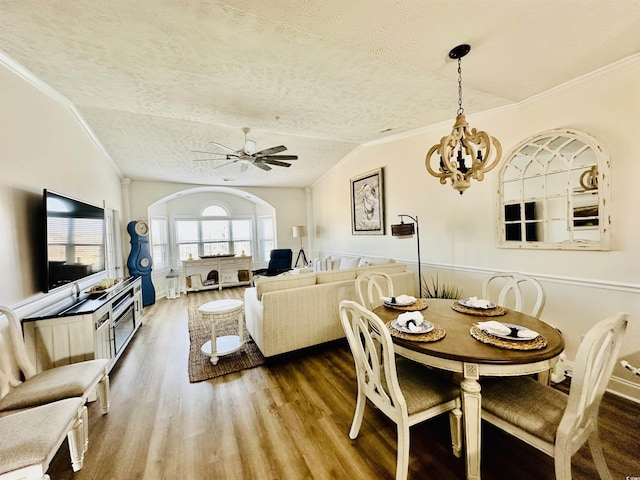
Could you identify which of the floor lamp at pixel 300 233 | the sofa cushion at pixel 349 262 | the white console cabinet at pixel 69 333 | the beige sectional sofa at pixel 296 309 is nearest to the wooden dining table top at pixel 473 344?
the beige sectional sofa at pixel 296 309

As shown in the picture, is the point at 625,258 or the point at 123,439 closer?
the point at 123,439

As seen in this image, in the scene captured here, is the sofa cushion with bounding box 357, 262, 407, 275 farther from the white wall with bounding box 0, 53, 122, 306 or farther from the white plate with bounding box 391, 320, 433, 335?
the white wall with bounding box 0, 53, 122, 306

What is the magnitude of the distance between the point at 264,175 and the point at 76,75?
3796 mm

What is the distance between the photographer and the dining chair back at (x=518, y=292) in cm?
199

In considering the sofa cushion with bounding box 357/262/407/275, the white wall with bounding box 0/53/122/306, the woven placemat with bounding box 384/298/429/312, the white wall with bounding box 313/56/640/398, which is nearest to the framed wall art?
the white wall with bounding box 313/56/640/398

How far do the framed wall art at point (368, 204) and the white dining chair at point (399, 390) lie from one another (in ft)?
10.7

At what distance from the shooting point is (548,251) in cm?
253

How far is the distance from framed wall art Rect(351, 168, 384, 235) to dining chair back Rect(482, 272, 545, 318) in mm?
2087

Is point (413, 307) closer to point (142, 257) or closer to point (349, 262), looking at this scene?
point (349, 262)

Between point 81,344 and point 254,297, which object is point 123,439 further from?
point 254,297

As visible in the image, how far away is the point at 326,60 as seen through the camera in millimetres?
2068

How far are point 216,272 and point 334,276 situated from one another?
4744 millimetres

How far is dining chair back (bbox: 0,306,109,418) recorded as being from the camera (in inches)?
60.1

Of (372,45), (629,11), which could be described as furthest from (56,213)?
(629,11)
